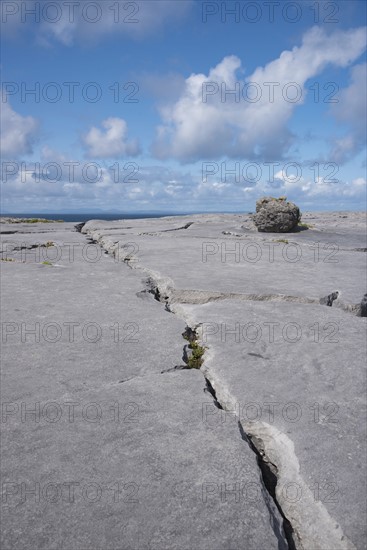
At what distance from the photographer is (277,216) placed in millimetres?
11719

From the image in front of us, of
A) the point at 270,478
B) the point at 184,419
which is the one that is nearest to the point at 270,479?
the point at 270,478

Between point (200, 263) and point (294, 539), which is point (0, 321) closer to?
point (294, 539)

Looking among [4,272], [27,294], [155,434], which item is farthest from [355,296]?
[4,272]

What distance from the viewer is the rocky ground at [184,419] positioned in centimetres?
150

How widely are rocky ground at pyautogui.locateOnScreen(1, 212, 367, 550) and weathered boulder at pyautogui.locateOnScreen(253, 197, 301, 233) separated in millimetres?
7546

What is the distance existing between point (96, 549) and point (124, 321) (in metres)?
2.18

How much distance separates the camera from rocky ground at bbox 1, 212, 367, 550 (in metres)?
1.50

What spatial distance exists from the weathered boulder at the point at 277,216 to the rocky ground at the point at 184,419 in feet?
24.8

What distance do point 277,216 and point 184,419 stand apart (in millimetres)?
10357

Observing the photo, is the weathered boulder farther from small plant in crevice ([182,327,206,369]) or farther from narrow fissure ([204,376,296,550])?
narrow fissure ([204,376,296,550])

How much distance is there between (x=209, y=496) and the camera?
5.16 ft

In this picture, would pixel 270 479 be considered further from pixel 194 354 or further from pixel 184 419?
pixel 194 354

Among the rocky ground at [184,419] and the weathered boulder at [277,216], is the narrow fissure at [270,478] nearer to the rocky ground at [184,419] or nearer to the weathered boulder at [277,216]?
the rocky ground at [184,419]

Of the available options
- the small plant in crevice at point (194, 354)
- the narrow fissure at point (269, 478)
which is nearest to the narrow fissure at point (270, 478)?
the narrow fissure at point (269, 478)
